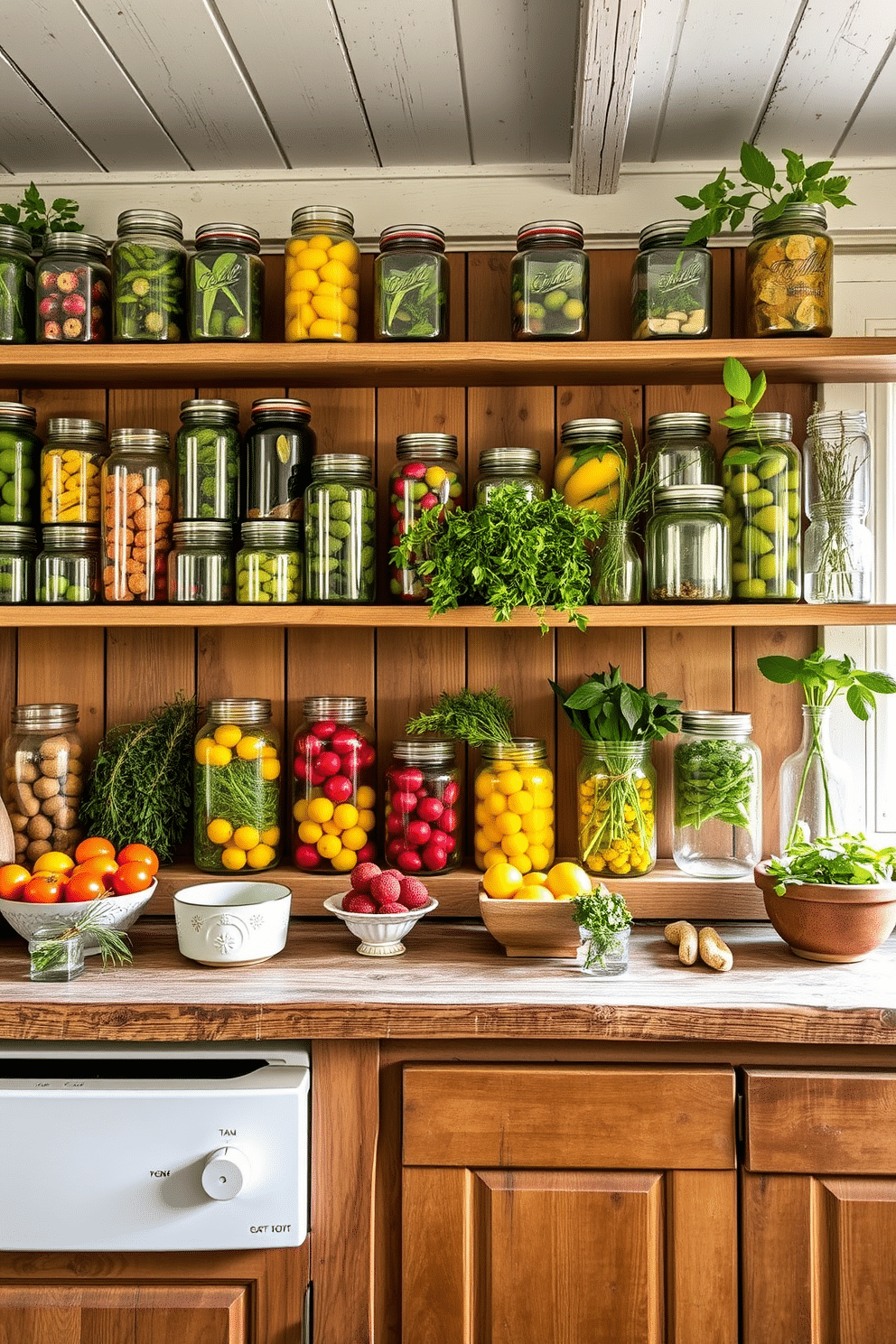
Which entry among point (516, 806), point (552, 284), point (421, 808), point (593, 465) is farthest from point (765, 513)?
point (421, 808)

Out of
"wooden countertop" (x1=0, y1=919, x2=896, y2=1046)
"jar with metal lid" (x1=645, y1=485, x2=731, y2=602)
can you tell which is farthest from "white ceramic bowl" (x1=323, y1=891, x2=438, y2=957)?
"jar with metal lid" (x1=645, y1=485, x2=731, y2=602)

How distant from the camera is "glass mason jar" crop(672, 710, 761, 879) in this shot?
1.68 m

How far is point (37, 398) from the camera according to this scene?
75.0 inches

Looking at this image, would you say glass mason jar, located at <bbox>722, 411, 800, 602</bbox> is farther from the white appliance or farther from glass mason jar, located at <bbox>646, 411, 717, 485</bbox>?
the white appliance

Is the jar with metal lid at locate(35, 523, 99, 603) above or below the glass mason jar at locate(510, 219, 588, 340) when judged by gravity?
below

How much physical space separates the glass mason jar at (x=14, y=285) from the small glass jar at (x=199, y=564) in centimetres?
45

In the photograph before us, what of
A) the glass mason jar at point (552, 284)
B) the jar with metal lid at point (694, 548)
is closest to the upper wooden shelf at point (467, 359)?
the glass mason jar at point (552, 284)

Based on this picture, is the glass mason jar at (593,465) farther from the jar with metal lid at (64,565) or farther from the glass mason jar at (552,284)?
the jar with metal lid at (64,565)

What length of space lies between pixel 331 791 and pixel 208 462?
622 millimetres

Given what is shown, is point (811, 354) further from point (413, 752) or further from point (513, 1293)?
point (513, 1293)

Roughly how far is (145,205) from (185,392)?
383 mm

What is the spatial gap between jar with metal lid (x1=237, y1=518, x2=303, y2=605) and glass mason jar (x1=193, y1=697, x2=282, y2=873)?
0.21 m

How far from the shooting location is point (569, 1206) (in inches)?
49.8

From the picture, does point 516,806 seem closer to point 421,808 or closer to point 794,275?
point 421,808
